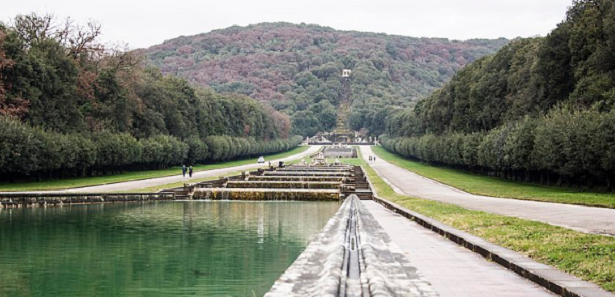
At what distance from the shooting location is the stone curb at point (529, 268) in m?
9.64

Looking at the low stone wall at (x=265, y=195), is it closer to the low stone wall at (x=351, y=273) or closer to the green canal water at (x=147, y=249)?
the green canal water at (x=147, y=249)

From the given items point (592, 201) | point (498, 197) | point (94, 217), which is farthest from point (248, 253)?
point (498, 197)

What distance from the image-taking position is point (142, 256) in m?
19.1

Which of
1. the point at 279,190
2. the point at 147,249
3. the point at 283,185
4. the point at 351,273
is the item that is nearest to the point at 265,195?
the point at 279,190

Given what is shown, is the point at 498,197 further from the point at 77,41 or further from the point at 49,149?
the point at 77,41

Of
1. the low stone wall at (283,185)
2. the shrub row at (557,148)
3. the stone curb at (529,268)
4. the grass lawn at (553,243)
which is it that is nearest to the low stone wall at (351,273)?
the stone curb at (529,268)

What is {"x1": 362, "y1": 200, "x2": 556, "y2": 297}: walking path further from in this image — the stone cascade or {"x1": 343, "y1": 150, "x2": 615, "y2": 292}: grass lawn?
the stone cascade

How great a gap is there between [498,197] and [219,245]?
856 inches

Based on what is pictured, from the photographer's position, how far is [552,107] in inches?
2275

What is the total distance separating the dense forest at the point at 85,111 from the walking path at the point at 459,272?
1474 inches

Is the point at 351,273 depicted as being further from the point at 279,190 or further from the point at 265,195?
the point at 279,190

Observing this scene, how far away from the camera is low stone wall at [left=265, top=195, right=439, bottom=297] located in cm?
872

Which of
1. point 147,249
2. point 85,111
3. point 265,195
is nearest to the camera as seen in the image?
point 147,249

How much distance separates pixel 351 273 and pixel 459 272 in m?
2.58
